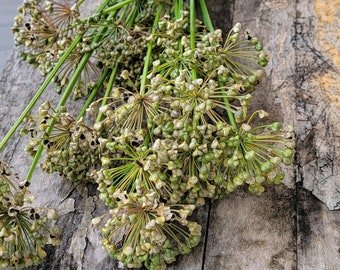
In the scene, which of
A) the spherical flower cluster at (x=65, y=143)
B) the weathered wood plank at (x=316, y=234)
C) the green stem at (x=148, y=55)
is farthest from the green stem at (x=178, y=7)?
the weathered wood plank at (x=316, y=234)

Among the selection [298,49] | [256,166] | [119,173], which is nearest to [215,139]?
[256,166]

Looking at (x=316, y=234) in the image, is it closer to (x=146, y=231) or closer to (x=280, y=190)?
(x=280, y=190)

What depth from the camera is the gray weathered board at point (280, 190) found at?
1351 millimetres

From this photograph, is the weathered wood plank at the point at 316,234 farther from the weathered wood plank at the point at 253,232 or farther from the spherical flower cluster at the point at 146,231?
the spherical flower cluster at the point at 146,231

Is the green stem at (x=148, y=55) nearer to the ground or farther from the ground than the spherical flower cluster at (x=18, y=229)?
farther from the ground

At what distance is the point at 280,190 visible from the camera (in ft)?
4.79

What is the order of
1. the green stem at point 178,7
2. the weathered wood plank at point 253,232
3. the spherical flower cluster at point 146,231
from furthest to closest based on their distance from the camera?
the green stem at point 178,7 → the weathered wood plank at point 253,232 → the spherical flower cluster at point 146,231

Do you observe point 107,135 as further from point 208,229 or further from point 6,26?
point 6,26

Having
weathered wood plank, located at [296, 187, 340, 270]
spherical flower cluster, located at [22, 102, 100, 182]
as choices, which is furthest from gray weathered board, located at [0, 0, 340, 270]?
spherical flower cluster, located at [22, 102, 100, 182]

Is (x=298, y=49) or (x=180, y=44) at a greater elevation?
(x=180, y=44)

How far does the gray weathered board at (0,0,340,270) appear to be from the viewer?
135 centimetres

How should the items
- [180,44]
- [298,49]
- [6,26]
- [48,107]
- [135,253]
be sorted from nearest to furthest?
1. [135,253]
2. [48,107]
3. [180,44]
4. [298,49]
5. [6,26]

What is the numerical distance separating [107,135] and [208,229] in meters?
0.32

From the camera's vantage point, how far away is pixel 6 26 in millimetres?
2305
